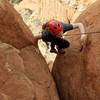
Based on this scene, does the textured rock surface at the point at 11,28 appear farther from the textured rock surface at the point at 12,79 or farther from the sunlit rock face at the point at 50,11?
the sunlit rock face at the point at 50,11

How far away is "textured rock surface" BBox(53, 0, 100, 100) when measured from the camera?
4.23 m

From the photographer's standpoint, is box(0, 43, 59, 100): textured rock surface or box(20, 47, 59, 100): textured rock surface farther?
box(20, 47, 59, 100): textured rock surface

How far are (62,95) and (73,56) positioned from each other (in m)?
0.53

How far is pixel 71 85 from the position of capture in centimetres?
455

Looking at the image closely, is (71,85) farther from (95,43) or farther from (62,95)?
(95,43)

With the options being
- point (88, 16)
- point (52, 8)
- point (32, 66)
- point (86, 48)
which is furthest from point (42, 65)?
point (52, 8)

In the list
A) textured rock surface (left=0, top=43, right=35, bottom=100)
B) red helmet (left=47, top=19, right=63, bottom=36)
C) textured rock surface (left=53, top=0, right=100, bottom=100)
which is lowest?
textured rock surface (left=53, top=0, right=100, bottom=100)

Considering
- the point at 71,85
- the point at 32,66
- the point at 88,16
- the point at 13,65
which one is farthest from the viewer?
the point at 88,16

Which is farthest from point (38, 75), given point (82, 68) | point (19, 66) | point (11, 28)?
point (11, 28)

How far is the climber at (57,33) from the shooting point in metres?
4.49

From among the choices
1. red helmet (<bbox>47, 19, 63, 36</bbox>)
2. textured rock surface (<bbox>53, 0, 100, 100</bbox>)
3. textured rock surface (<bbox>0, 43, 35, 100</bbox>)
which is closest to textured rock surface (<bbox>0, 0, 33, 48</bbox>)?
red helmet (<bbox>47, 19, 63, 36</bbox>)

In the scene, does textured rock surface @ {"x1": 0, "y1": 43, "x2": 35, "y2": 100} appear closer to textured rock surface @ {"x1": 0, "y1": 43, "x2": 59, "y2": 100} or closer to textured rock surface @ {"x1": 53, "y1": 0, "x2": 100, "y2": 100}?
textured rock surface @ {"x1": 0, "y1": 43, "x2": 59, "y2": 100}

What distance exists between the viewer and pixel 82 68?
4402mm

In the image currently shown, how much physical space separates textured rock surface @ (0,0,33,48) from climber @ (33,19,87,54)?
256 millimetres
